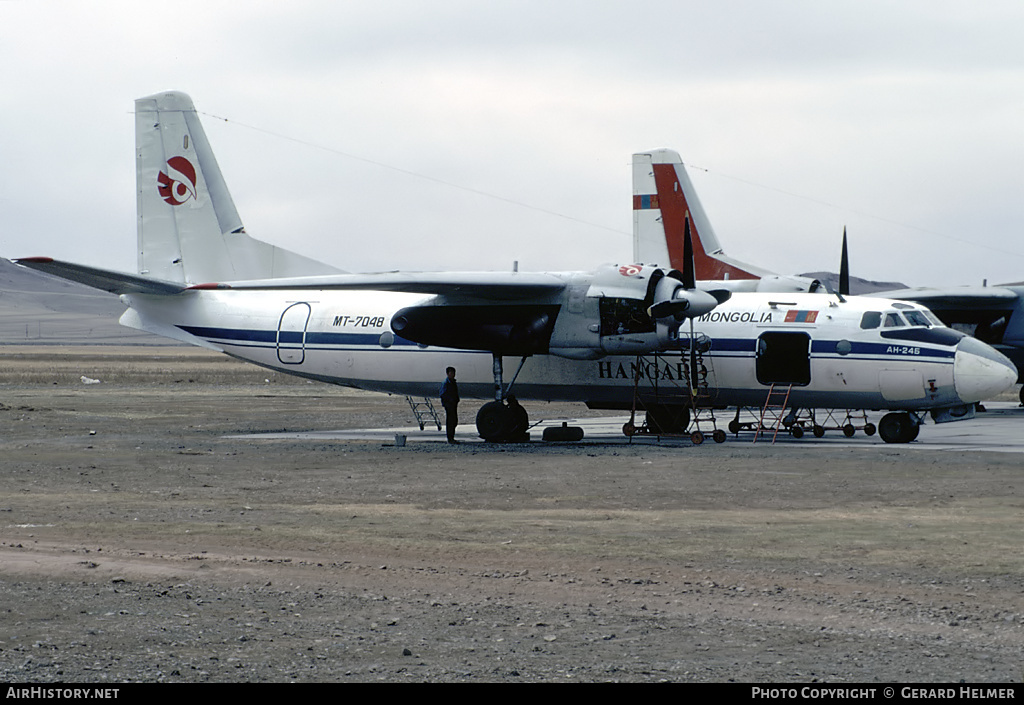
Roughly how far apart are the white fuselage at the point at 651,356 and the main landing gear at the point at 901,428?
0.53m

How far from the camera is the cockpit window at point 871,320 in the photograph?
85.9ft

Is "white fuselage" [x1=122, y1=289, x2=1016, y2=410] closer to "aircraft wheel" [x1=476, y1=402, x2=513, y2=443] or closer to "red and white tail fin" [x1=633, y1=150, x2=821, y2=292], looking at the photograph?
"aircraft wheel" [x1=476, y1=402, x2=513, y2=443]

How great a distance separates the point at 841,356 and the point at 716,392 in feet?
9.10

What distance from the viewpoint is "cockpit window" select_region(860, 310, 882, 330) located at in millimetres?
26188

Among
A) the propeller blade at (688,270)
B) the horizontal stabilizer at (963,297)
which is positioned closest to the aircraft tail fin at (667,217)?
the horizontal stabilizer at (963,297)

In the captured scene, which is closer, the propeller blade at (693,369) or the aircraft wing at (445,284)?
the aircraft wing at (445,284)

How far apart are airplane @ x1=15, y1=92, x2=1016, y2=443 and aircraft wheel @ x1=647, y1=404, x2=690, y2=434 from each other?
5 centimetres

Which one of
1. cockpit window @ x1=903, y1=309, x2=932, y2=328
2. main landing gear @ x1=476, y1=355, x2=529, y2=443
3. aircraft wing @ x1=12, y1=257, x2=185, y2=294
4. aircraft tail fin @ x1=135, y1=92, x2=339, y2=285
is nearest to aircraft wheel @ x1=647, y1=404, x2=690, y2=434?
main landing gear @ x1=476, y1=355, x2=529, y2=443

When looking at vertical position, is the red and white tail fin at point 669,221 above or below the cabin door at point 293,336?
above

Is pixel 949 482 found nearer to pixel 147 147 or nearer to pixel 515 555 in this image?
pixel 515 555

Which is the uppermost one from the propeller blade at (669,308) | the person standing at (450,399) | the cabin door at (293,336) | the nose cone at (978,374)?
the propeller blade at (669,308)

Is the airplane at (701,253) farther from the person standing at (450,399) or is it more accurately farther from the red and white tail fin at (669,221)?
the person standing at (450,399)

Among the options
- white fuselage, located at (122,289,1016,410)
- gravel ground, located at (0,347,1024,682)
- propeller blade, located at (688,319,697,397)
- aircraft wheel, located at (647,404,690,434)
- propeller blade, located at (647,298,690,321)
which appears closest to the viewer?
gravel ground, located at (0,347,1024,682)

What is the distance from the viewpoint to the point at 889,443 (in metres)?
26.5
